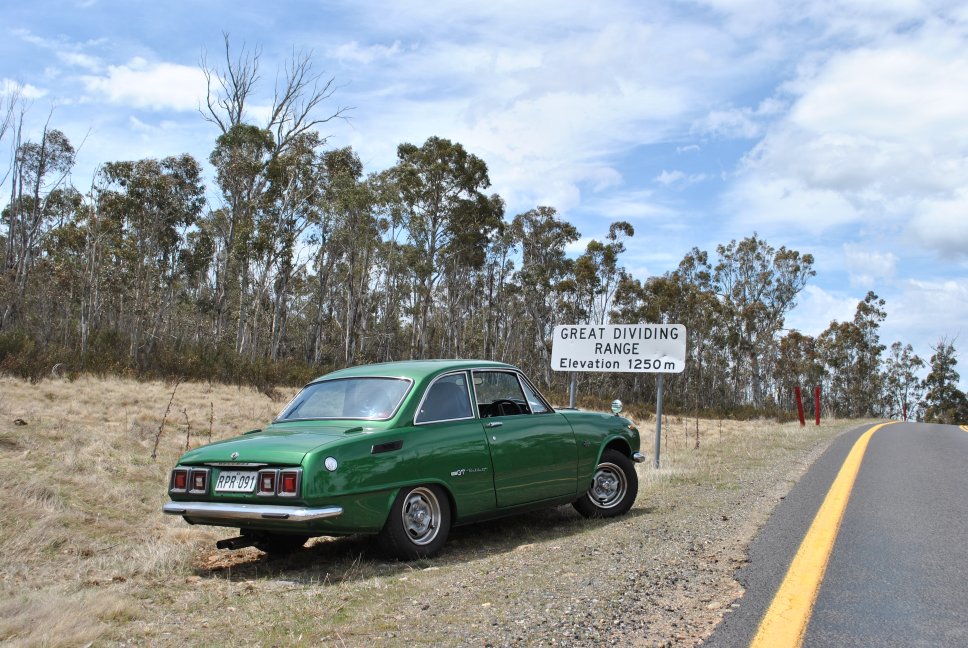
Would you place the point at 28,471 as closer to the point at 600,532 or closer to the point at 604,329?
the point at 600,532

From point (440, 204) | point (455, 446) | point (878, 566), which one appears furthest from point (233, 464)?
point (440, 204)

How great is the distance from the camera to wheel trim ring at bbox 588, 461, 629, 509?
23.8 feet

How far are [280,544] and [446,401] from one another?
1730mm

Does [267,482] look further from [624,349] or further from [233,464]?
[624,349]

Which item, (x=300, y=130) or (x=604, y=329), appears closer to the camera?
(x=604, y=329)

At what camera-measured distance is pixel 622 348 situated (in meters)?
11.5

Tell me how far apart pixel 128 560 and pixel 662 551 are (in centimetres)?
383

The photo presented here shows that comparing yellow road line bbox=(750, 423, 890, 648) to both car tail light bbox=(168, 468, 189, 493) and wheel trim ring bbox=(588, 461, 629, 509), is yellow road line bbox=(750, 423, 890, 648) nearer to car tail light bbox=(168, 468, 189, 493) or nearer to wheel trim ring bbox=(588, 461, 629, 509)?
wheel trim ring bbox=(588, 461, 629, 509)

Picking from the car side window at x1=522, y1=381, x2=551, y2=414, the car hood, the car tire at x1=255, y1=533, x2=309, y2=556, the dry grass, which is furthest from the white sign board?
the car hood

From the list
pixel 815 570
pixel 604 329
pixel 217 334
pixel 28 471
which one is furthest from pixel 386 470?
pixel 217 334

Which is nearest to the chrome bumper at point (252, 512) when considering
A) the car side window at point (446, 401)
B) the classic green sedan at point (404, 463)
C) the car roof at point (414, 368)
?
the classic green sedan at point (404, 463)

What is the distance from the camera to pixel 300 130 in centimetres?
3831

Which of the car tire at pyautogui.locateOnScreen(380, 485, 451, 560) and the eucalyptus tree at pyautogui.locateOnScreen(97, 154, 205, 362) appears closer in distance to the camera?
the car tire at pyautogui.locateOnScreen(380, 485, 451, 560)

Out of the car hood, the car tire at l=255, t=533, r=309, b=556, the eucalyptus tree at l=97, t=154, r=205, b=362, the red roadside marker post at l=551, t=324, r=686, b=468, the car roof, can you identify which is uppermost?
the eucalyptus tree at l=97, t=154, r=205, b=362
